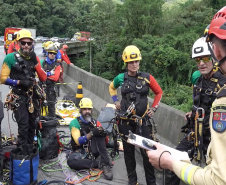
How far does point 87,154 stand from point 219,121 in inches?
184

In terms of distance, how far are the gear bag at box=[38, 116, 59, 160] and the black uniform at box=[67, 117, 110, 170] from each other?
44 centimetres

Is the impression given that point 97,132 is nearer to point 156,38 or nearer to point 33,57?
point 33,57

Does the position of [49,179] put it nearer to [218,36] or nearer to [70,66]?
[218,36]

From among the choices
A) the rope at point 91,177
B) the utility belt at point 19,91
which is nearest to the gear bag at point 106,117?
the rope at point 91,177

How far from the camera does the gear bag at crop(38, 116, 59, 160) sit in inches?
257

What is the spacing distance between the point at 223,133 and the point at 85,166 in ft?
14.8

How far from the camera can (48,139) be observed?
6.61 meters

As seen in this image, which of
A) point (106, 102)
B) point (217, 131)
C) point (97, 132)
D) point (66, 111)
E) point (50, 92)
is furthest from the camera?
point (66, 111)


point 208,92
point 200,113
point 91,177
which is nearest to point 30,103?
point 91,177

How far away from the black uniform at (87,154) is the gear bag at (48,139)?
0.44 metres

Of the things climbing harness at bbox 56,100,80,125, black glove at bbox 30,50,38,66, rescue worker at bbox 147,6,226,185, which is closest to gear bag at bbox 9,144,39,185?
black glove at bbox 30,50,38,66

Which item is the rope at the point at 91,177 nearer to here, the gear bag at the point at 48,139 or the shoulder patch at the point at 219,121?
the gear bag at the point at 48,139

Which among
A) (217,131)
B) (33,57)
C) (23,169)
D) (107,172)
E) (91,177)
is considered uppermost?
(33,57)

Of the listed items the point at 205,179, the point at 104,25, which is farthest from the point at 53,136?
the point at 104,25
